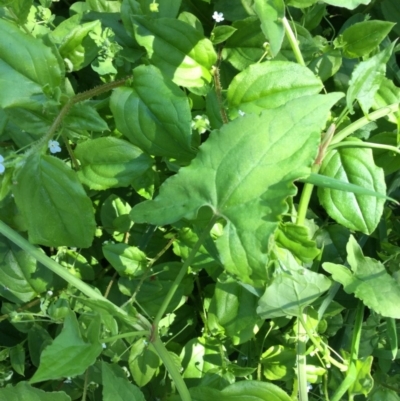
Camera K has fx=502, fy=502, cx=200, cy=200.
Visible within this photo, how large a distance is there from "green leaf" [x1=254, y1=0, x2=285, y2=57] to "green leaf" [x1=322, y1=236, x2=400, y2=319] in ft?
1.13

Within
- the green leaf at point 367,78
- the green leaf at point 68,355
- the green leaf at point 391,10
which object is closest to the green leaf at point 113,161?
the green leaf at point 68,355

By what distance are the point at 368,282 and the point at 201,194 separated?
1.16 feet

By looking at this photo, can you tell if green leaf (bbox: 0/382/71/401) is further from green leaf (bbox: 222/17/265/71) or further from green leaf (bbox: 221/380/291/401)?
green leaf (bbox: 222/17/265/71)

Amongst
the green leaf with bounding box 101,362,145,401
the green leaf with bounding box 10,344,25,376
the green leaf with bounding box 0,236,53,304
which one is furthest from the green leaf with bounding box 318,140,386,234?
the green leaf with bounding box 10,344,25,376

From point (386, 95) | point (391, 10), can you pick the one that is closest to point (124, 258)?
point (386, 95)

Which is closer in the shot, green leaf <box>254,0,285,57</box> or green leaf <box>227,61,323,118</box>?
green leaf <box>254,0,285,57</box>

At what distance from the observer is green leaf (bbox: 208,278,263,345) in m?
0.86

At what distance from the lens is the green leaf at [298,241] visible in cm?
74

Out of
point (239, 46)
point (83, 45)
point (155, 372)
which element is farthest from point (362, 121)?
point (155, 372)

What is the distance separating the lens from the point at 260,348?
38.7 inches

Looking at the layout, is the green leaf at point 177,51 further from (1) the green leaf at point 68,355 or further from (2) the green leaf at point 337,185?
(1) the green leaf at point 68,355

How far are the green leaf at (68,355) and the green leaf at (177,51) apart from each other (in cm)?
42

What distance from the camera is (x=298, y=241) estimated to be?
0.75m

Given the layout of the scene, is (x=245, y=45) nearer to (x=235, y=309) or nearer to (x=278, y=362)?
(x=235, y=309)
